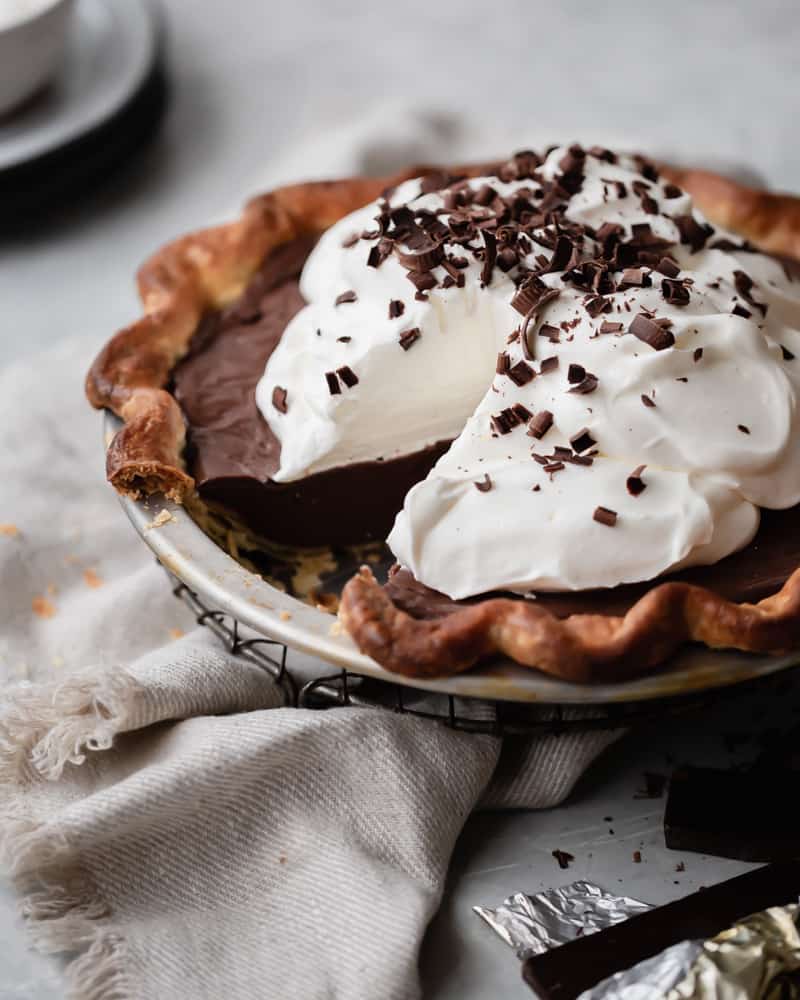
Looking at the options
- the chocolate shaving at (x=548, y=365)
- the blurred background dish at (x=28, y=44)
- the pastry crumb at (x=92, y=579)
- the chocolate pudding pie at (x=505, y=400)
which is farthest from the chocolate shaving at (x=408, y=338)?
the blurred background dish at (x=28, y=44)

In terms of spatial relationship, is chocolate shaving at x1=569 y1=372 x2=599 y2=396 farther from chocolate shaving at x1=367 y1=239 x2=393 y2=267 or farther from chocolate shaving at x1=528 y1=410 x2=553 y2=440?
chocolate shaving at x1=367 y1=239 x2=393 y2=267

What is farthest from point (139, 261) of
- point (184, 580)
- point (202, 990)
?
point (202, 990)

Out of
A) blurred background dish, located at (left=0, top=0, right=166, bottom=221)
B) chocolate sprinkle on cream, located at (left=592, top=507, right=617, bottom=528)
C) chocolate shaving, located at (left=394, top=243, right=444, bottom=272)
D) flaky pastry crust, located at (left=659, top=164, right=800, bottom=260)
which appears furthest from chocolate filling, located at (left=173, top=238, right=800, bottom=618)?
blurred background dish, located at (left=0, top=0, right=166, bottom=221)

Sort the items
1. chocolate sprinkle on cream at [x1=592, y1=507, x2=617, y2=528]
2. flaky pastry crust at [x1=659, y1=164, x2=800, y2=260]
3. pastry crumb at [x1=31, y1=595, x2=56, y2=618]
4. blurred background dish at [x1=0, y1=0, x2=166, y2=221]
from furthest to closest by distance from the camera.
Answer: blurred background dish at [x1=0, y1=0, x2=166, y2=221]
flaky pastry crust at [x1=659, y1=164, x2=800, y2=260]
pastry crumb at [x1=31, y1=595, x2=56, y2=618]
chocolate sprinkle on cream at [x1=592, y1=507, x2=617, y2=528]

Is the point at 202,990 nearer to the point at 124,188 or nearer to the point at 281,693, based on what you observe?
the point at 281,693

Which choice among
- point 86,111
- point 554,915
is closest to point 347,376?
point 554,915

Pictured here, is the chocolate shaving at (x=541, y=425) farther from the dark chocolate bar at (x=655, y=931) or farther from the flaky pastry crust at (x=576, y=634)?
the dark chocolate bar at (x=655, y=931)

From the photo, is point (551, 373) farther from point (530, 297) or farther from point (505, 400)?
point (530, 297)
